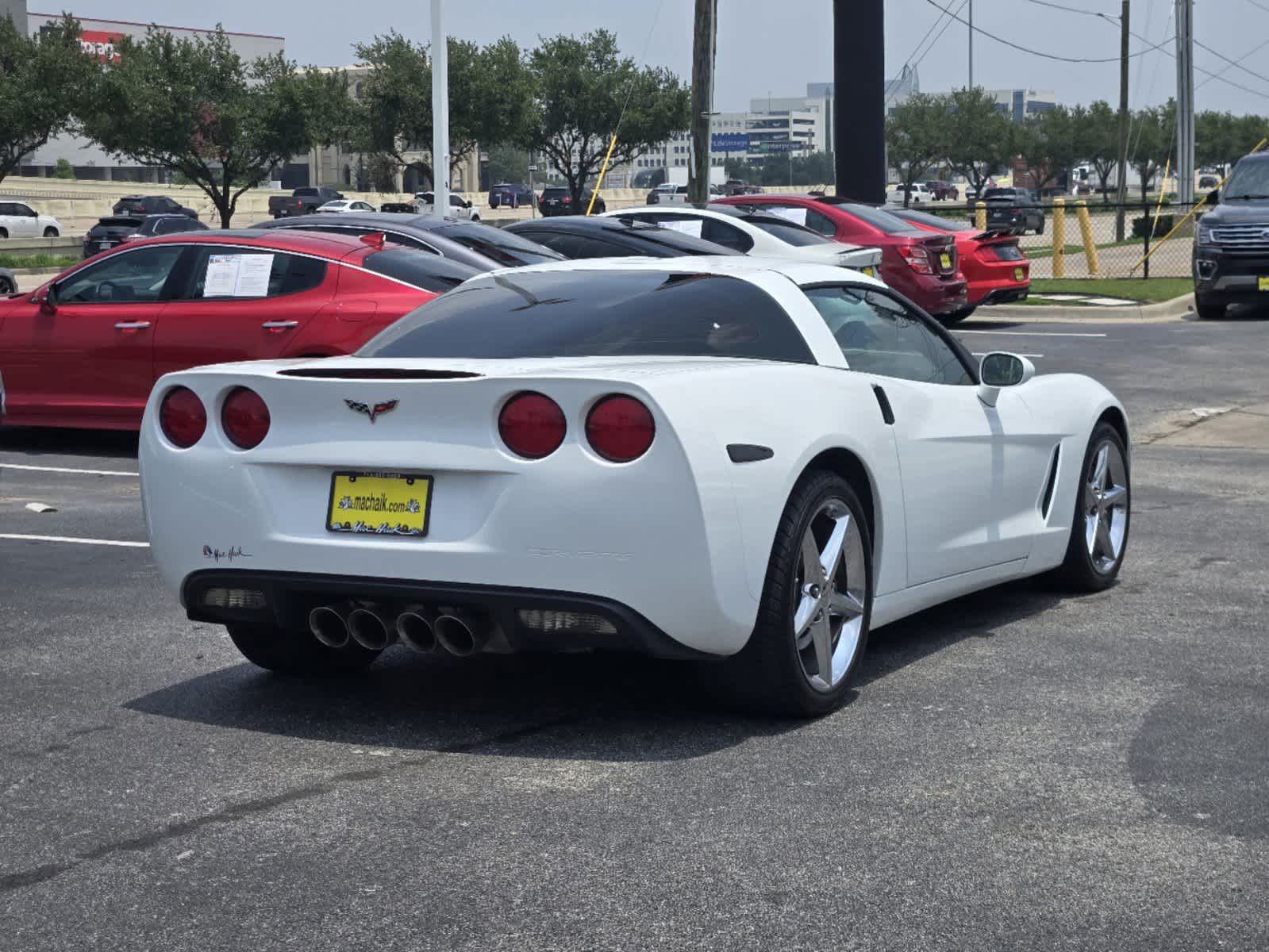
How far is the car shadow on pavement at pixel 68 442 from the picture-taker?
12.5 metres

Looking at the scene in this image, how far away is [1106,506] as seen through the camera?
741 centimetres

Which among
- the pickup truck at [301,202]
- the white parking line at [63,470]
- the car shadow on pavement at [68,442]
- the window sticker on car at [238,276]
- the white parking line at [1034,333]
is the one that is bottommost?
the white parking line at [63,470]

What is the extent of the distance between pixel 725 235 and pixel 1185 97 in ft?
71.7

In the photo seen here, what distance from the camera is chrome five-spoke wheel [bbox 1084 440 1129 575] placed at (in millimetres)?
7195

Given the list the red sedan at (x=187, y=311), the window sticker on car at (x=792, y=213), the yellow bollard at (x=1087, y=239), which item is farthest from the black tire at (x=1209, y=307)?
the red sedan at (x=187, y=311)

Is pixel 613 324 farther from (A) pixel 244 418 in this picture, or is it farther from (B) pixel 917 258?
(B) pixel 917 258

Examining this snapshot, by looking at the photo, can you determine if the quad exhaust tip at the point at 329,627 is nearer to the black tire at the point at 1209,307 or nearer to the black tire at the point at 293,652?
the black tire at the point at 293,652

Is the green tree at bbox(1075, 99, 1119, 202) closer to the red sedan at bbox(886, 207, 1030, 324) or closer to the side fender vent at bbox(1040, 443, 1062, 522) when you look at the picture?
the red sedan at bbox(886, 207, 1030, 324)

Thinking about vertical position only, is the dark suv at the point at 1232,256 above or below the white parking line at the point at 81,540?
above

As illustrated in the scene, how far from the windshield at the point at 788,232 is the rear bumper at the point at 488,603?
14.0m

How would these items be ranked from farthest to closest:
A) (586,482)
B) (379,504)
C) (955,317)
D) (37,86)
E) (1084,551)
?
(37,86), (955,317), (1084,551), (379,504), (586,482)

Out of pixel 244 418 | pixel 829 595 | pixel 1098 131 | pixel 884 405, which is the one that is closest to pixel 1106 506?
pixel 884 405

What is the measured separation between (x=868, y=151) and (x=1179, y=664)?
21.1m

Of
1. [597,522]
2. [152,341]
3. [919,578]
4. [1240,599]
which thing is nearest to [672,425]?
[597,522]
